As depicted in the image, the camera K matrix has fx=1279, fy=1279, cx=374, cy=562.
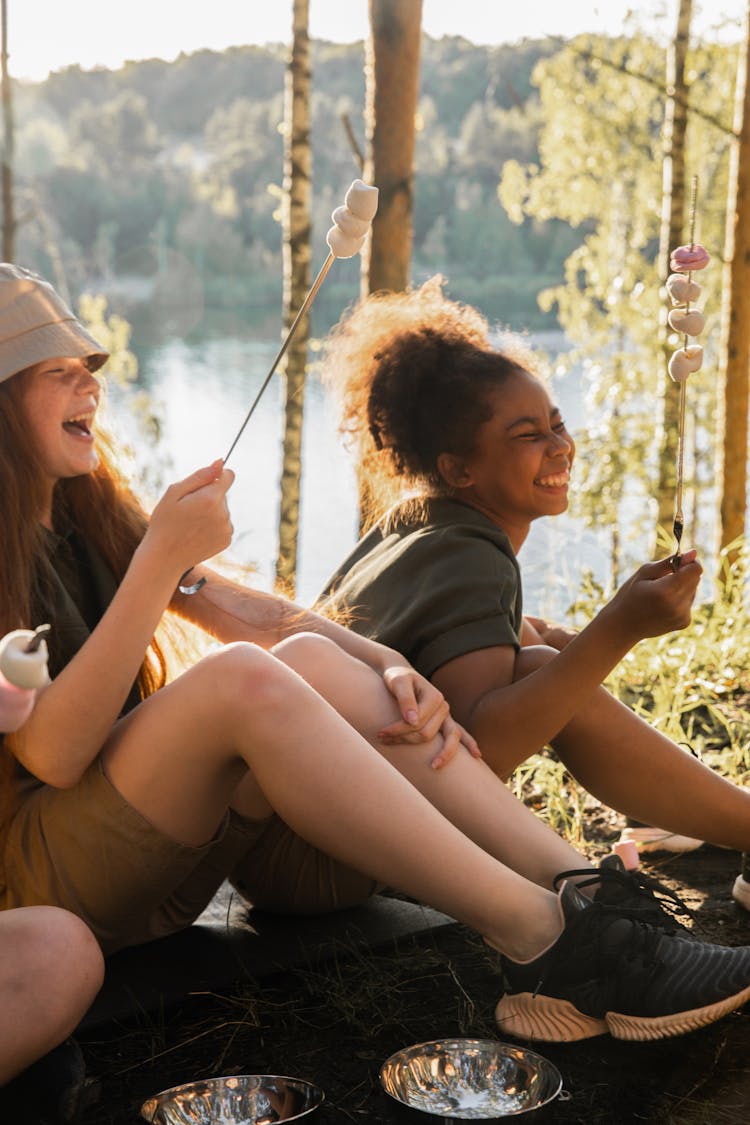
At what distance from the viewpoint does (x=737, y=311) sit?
521cm

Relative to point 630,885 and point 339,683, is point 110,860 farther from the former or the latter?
point 630,885

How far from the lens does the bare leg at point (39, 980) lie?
4.88 feet

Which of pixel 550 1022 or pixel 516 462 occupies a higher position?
pixel 516 462

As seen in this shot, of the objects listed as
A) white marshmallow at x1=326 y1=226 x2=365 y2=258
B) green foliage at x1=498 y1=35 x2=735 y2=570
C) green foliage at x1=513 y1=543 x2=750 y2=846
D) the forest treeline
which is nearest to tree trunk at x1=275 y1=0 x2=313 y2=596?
green foliage at x1=513 y1=543 x2=750 y2=846

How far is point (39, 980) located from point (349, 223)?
3.46 feet

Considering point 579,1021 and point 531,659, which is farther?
point 531,659

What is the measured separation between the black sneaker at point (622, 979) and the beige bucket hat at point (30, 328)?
3.42 feet

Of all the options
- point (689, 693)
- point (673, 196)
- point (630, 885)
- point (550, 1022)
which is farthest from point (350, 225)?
point (673, 196)

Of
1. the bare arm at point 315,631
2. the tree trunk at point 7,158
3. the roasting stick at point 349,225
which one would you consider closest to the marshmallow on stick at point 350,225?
the roasting stick at point 349,225

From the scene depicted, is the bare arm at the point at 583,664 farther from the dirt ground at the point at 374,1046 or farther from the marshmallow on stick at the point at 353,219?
the marshmallow on stick at the point at 353,219

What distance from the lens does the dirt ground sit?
63.8 inches

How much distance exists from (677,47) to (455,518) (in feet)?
15.9

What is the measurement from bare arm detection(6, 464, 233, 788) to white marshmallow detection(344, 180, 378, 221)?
1.40ft

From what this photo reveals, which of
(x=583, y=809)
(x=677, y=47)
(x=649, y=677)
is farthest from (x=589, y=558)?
(x=583, y=809)
